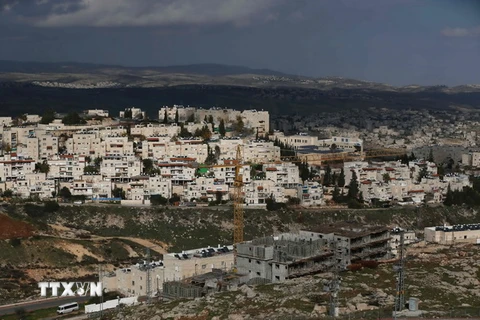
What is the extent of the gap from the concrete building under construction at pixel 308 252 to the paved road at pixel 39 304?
382 cm

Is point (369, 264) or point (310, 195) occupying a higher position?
point (369, 264)

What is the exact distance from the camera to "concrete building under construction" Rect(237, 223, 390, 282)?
52.6ft

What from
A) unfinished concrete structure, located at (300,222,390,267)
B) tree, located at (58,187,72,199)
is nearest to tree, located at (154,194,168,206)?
tree, located at (58,187,72,199)

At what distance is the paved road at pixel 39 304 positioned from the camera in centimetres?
1775

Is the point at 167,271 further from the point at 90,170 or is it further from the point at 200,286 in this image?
the point at 90,170

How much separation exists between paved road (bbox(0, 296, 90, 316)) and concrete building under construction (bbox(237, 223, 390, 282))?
3.82m

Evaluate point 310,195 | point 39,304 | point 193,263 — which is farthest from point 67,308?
point 310,195

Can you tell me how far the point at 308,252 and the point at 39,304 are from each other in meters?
5.47

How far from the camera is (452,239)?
2339 cm

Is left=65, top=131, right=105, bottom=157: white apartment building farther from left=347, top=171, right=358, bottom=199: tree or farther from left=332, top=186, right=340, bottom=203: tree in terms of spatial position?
left=347, top=171, right=358, bottom=199: tree

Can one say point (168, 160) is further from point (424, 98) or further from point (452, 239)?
point (424, 98)

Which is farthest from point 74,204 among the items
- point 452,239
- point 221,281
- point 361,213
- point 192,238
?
point 221,281

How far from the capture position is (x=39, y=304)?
1833 cm

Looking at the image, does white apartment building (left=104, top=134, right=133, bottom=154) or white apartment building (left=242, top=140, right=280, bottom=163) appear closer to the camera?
white apartment building (left=104, top=134, right=133, bottom=154)
